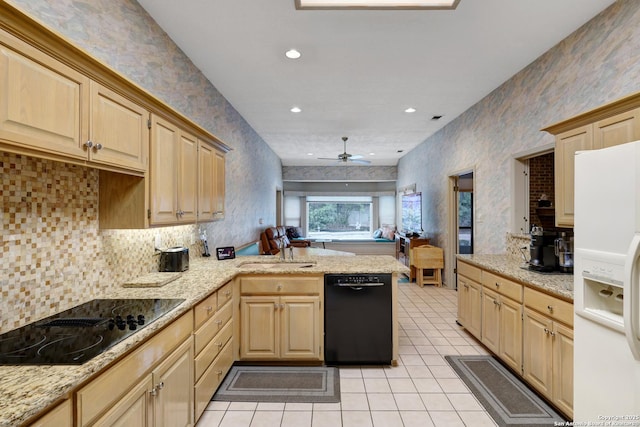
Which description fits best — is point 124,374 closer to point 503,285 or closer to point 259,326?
point 259,326

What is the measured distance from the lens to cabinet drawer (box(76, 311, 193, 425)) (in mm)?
1034

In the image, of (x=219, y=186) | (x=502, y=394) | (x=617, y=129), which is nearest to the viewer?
(x=617, y=129)

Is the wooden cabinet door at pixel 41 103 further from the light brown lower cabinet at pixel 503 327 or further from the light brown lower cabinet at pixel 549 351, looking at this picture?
the light brown lower cabinet at pixel 503 327

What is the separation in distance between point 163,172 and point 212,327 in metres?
1.12

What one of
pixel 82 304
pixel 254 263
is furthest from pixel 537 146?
pixel 82 304

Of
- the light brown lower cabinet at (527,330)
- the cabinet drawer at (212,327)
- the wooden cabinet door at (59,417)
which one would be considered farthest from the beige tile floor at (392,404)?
the wooden cabinet door at (59,417)

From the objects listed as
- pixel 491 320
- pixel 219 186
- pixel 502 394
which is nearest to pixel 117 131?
pixel 219 186

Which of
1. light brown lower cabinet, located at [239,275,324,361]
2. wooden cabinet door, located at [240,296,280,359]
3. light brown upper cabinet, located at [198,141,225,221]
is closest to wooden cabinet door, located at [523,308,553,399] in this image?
light brown lower cabinet, located at [239,275,324,361]

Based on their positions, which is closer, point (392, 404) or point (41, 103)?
point (41, 103)

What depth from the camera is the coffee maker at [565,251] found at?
7.86ft

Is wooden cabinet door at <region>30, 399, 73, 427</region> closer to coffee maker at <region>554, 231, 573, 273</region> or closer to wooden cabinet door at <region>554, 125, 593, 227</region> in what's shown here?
wooden cabinet door at <region>554, 125, 593, 227</region>

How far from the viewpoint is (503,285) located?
265 cm

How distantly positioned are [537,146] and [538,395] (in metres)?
2.23

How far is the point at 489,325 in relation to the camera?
2916 millimetres
